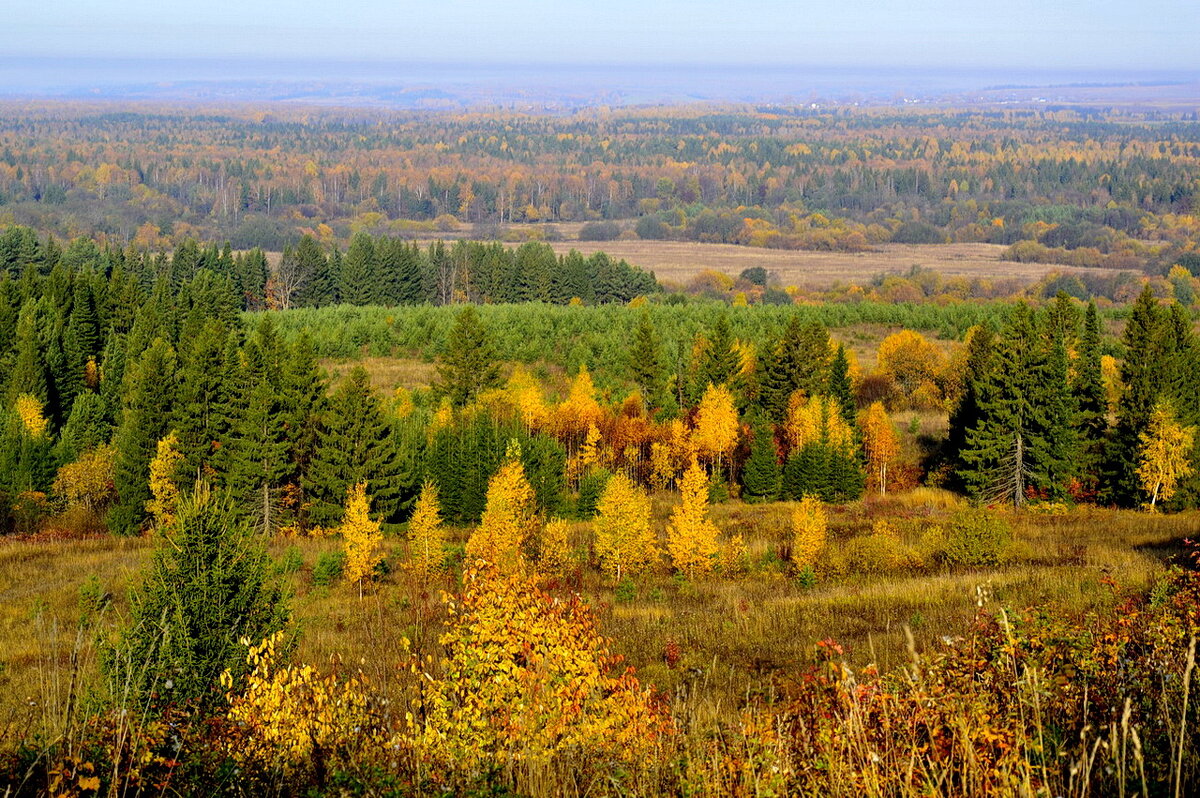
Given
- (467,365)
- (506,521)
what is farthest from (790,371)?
(506,521)

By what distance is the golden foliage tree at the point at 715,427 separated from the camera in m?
50.8

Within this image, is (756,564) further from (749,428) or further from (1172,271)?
(1172,271)

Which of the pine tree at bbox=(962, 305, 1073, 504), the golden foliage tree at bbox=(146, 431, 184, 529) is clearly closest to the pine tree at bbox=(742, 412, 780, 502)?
the pine tree at bbox=(962, 305, 1073, 504)

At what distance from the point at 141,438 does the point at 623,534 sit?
75.5 ft

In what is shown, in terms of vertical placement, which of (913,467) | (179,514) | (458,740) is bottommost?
(913,467)

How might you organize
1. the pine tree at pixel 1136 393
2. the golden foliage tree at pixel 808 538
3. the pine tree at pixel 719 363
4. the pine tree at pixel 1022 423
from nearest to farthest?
the golden foliage tree at pixel 808 538, the pine tree at pixel 1136 393, the pine tree at pixel 1022 423, the pine tree at pixel 719 363

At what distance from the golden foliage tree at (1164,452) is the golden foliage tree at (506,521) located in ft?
74.5

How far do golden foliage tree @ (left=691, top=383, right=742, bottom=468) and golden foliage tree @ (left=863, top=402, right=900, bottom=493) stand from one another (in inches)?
248

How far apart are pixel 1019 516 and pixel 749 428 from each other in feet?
52.0

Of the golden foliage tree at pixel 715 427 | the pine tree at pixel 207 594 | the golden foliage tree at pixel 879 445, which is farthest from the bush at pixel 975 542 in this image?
the pine tree at pixel 207 594

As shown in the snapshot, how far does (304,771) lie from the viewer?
596 centimetres

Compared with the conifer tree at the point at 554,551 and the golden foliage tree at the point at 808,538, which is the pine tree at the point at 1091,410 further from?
the conifer tree at the point at 554,551

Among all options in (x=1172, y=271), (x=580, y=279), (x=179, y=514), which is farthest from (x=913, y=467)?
(x=1172, y=271)

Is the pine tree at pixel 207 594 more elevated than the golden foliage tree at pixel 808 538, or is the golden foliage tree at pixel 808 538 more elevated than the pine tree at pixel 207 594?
the pine tree at pixel 207 594
